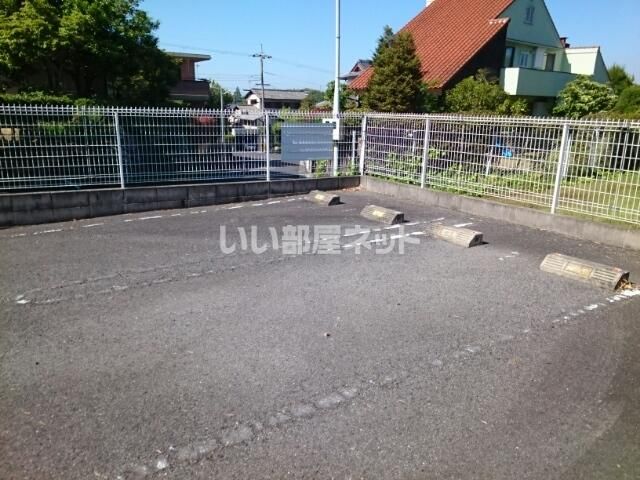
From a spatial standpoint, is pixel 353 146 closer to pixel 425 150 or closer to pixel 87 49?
pixel 425 150

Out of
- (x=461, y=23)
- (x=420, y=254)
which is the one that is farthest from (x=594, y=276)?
(x=461, y=23)

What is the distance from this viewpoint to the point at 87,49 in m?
12.5

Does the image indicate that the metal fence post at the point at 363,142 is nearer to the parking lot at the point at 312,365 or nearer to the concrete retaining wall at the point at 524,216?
the concrete retaining wall at the point at 524,216

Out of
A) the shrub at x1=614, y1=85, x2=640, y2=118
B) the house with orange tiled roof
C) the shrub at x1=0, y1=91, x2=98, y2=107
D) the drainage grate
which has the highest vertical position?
the house with orange tiled roof

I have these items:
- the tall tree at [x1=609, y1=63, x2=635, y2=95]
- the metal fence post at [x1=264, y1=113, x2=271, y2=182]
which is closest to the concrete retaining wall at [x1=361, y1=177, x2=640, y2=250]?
the metal fence post at [x1=264, y1=113, x2=271, y2=182]

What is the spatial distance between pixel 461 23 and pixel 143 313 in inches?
921

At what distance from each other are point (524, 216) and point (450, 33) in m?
17.9

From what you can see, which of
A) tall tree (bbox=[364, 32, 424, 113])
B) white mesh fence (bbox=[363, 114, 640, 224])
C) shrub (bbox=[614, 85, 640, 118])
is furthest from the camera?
shrub (bbox=[614, 85, 640, 118])

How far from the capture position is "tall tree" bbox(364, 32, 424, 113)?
16469 mm

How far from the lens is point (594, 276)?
5207 mm

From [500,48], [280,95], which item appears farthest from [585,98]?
[280,95]

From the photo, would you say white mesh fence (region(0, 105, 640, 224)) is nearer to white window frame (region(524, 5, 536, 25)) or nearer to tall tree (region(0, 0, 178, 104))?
tall tree (region(0, 0, 178, 104))

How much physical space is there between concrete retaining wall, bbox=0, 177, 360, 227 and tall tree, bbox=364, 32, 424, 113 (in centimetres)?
742

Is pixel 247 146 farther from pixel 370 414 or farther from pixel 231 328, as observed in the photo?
pixel 370 414
